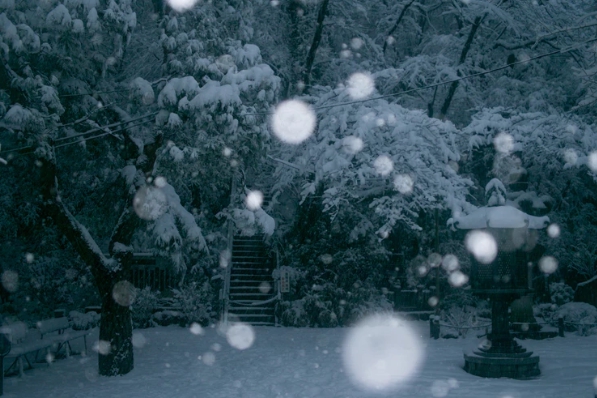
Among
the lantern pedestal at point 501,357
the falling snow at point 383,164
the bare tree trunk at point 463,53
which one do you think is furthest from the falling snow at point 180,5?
the bare tree trunk at point 463,53

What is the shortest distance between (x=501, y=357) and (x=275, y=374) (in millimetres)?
4372

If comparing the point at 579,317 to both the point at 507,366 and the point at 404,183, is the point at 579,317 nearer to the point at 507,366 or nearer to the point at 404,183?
the point at 404,183

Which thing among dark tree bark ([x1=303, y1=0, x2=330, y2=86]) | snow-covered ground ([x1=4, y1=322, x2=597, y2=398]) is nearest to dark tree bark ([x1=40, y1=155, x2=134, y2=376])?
snow-covered ground ([x1=4, y1=322, x2=597, y2=398])

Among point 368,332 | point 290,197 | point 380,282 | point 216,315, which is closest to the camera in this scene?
point 368,332

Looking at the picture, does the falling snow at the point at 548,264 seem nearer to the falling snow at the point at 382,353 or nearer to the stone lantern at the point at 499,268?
the falling snow at the point at 382,353

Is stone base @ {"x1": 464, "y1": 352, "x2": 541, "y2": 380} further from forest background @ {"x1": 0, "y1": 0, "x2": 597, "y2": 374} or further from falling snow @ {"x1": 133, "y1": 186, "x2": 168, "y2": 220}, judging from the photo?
falling snow @ {"x1": 133, "y1": 186, "x2": 168, "y2": 220}

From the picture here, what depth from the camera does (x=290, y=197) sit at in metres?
21.5

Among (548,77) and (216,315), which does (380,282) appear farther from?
(548,77)

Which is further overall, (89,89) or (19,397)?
(89,89)

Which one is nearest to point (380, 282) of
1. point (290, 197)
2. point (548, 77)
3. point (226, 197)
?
point (290, 197)

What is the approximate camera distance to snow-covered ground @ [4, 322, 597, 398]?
912 cm

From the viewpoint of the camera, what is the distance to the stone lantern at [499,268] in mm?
10250

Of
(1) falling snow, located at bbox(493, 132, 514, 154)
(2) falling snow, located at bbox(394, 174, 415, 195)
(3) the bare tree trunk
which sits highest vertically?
(3) the bare tree trunk

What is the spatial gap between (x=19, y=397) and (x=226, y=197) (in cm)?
1179
